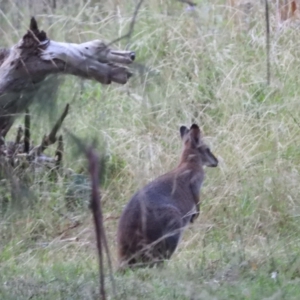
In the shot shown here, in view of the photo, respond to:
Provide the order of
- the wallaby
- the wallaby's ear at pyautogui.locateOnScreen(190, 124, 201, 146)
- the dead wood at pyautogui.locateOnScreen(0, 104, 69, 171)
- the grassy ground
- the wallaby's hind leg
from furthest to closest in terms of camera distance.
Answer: the dead wood at pyautogui.locateOnScreen(0, 104, 69, 171)
the wallaby's ear at pyautogui.locateOnScreen(190, 124, 201, 146)
the wallaby's hind leg
the wallaby
the grassy ground

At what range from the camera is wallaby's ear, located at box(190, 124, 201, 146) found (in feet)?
25.8

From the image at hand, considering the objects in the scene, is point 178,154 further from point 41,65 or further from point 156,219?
point 41,65

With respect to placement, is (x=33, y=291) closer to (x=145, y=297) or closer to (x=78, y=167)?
(x=145, y=297)

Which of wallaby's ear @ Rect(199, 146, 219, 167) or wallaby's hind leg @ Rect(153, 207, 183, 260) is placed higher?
wallaby's ear @ Rect(199, 146, 219, 167)

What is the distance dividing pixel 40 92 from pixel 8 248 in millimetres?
3533

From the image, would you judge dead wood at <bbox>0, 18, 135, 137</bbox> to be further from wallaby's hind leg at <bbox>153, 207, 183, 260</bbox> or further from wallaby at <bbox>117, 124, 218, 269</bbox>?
wallaby's hind leg at <bbox>153, 207, 183, 260</bbox>

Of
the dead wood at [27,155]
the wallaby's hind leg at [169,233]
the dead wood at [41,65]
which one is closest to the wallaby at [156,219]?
the wallaby's hind leg at [169,233]

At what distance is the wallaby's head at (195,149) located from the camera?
7902 millimetres

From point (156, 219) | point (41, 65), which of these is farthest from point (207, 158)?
point (41, 65)

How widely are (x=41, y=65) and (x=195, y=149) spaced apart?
258 cm

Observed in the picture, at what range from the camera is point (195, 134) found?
791 centimetres

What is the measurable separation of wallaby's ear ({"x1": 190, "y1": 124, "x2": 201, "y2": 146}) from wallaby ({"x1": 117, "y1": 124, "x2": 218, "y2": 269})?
522 mm

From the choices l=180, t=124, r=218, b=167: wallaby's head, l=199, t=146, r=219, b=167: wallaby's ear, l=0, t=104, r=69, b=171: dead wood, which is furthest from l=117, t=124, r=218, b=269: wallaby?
l=0, t=104, r=69, b=171: dead wood

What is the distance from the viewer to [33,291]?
5531 millimetres
